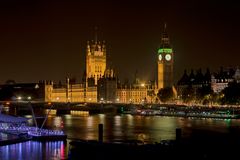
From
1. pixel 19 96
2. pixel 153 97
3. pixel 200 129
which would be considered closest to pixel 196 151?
pixel 200 129

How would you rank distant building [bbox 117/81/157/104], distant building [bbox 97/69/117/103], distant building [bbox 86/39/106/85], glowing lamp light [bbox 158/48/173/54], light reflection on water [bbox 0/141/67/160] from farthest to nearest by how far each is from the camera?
distant building [bbox 86/39/106/85] → glowing lamp light [bbox 158/48/173/54] → distant building [bbox 97/69/117/103] → distant building [bbox 117/81/157/104] → light reflection on water [bbox 0/141/67/160]

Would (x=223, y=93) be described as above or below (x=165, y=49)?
below

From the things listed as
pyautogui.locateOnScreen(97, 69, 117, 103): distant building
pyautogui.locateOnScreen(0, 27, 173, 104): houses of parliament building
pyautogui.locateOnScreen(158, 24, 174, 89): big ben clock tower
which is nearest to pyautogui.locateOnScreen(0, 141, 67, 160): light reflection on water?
pyautogui.locateOnScreen(0, 27, 173, 104): houses of parliament building

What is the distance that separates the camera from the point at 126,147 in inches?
1128

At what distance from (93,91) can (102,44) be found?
13.9m

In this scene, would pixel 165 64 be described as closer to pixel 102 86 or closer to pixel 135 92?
pixel 135 92

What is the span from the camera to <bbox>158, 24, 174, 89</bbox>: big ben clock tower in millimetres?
94688

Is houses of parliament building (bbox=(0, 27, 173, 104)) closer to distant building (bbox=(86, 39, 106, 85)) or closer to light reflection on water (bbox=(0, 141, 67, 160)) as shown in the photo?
distant building (bbox=(86, 39, 106, 85))

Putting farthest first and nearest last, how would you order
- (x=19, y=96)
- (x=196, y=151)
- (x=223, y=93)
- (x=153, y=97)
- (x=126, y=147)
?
(x=19, y=96) < (x=153, y=97) < (x=223, y=93) < (x=126, y=147) < (x=196, y=151)

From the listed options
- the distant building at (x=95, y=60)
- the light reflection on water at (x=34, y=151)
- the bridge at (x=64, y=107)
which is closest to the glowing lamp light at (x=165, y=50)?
the distant building at (x=95, y=60)

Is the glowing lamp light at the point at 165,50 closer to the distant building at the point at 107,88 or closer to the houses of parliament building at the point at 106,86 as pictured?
the houses of parliament building at the point at 106,86

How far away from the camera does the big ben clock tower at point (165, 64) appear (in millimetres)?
94688

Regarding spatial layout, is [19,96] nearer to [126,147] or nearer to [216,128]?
[216,128]

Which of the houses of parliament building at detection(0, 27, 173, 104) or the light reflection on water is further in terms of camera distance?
the houses of parliament building at detection(0, 27, 173, 104)
